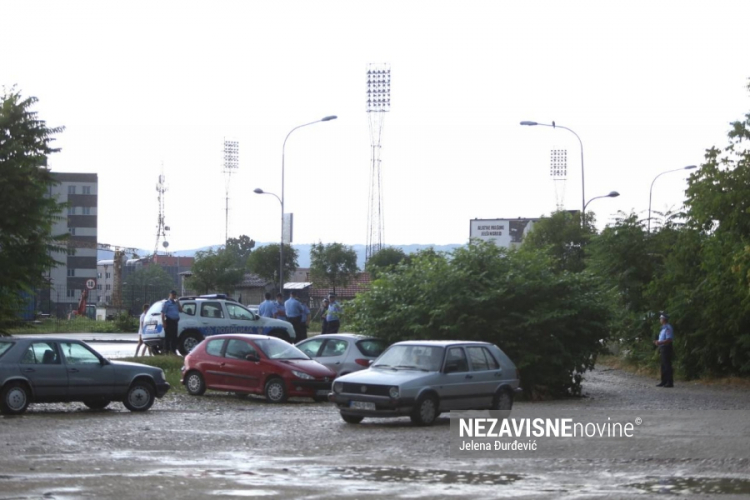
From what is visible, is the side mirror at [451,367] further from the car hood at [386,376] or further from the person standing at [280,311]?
the person standing at [280,311]

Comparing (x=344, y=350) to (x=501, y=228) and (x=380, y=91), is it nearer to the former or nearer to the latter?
(x=380, y=91)

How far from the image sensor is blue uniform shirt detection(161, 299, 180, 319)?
95.0ft

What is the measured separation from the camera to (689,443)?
587 inches

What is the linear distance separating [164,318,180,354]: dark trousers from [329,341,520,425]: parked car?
1261cm

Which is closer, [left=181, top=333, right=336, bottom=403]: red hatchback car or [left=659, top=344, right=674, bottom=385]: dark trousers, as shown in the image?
[left=181, top=333, right=336, bottom=403]: red hatchback car

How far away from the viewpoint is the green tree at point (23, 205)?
70.5 feet

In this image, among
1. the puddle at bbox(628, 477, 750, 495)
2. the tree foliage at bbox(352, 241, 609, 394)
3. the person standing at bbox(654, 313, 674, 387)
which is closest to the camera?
the puddle at bbox(628, 477, 750, 495)

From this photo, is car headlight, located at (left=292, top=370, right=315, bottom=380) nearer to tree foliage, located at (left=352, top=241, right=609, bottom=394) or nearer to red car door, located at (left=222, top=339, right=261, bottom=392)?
red car door, located at (left=222, top=339, right=261, bottom=392)

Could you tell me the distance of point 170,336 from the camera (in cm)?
2952

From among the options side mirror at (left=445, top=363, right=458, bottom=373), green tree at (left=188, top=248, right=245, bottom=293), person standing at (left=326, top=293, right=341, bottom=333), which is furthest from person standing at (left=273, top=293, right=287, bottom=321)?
green tree at (left=188, top=248, right=245, bottom=293)

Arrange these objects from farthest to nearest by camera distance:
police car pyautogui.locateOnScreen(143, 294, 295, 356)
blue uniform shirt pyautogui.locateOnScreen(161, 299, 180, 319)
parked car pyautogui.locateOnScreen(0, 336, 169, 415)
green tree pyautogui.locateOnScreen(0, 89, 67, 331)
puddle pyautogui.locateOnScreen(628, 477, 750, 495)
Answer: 1. police car pyautogui.locateOnScreen(143, 294, 295, 356)
2. blue uniform shirt pyautogui.locateOnScreen(161, 299, 180, 319)
3. green tree pyautogui.locateOnScreen(0, 89, 67, 331)
4. parked car pyautogui.locateOnScreen(0, 336, 169, 415)
5. puddle pyautogui.locateOnScreen(628, 477, 750, 495)

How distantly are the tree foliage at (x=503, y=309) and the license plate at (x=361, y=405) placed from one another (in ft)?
22.4

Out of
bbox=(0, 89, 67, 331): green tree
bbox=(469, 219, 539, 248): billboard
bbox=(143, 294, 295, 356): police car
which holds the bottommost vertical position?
bbox=(143, 294, 295, 356): police car

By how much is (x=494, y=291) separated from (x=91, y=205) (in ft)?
336
